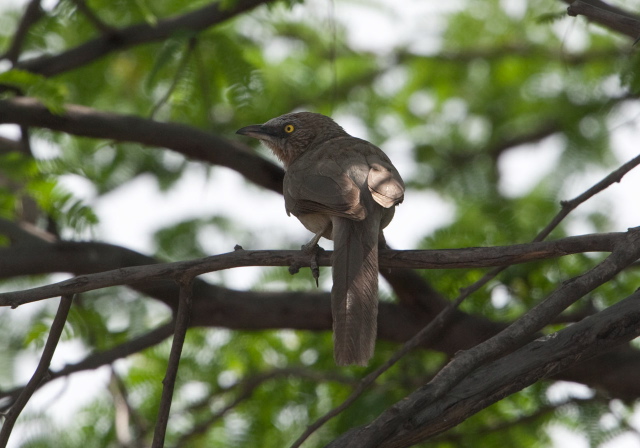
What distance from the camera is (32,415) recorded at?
5.62m

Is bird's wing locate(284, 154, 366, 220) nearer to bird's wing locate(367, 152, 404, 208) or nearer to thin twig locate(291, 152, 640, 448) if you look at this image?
bird's wing locate(367, 152, 404, 208)

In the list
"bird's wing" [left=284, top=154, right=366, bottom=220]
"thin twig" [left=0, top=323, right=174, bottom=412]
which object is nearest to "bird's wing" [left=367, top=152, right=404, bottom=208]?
"bird's wing" [left=284, top=154, right=366, bottom=220]

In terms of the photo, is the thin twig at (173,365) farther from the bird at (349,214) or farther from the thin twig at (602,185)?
the thin twig at (602,185)

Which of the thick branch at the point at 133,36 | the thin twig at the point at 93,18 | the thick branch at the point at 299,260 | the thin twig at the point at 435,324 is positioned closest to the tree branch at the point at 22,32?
the thick branch at the point at 133,36

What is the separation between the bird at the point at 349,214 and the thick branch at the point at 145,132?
37cm

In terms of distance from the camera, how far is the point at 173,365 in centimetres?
336

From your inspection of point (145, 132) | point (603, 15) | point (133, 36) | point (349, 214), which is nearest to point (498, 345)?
point (349, 214)

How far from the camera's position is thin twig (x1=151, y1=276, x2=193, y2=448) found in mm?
3242

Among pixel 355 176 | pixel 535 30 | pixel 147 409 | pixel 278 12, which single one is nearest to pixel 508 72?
pixel 535 30

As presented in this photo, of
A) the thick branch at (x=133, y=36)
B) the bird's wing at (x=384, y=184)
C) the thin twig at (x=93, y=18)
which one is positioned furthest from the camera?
the thick branch at (x=133, y=36)

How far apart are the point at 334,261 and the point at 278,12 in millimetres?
4594

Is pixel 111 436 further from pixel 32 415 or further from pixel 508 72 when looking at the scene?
pixel 508 72

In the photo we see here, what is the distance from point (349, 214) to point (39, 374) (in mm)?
1766

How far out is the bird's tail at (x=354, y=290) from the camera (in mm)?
3621
